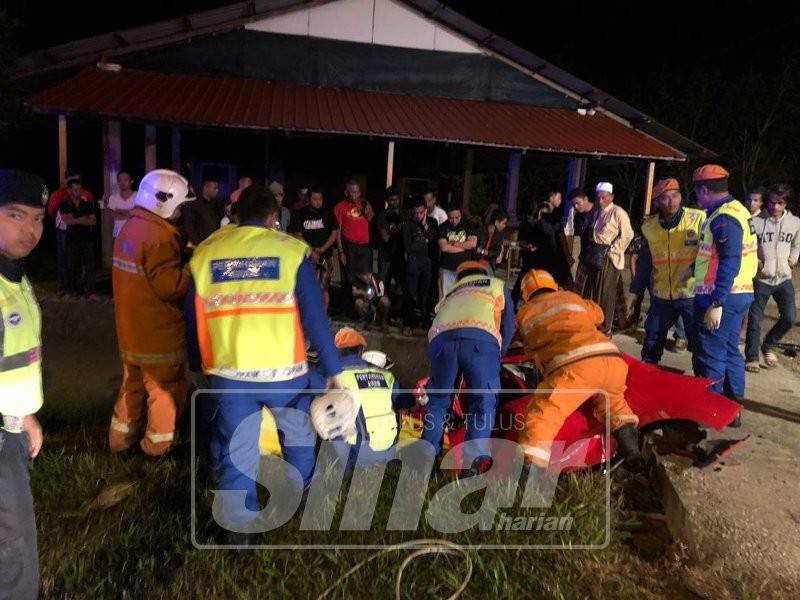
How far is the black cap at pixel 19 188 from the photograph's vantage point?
2.21 meters

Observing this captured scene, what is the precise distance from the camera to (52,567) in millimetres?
2918

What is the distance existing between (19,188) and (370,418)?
233cm

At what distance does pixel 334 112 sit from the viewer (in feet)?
35.8

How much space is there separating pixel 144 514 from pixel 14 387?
1.53m

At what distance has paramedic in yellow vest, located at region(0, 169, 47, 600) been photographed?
212 centimetres

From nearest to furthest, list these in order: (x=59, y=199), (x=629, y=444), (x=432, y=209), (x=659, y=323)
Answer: (x=629, y=444)
(x=659, y=323)
(x=432, y=209)
(x=59, y=199)

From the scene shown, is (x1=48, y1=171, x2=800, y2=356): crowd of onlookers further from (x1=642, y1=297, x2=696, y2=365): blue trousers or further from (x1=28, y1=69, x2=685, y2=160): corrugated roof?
(x1=28, y1=69, x2=685, y2=160): corrugated roof

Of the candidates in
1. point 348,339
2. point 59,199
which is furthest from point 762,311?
point 59,199

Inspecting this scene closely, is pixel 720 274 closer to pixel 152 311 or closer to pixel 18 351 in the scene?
pixel 152 311

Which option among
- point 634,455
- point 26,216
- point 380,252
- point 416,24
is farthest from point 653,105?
point 26,216

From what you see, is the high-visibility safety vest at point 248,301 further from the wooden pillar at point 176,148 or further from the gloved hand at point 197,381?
the wooden pillar at point 176,148

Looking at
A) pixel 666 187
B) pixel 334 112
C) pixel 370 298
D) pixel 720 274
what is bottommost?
pixel 370 298

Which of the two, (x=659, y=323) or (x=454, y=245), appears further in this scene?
(x=454, y=245)

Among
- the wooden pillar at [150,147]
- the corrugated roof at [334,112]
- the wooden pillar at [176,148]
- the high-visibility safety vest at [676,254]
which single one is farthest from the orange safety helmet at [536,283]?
the wooden pillar at [176,148]
